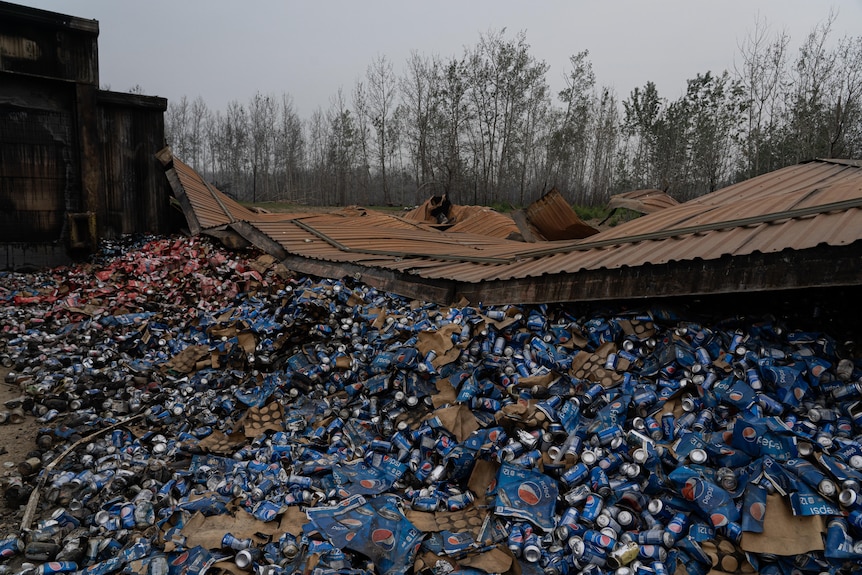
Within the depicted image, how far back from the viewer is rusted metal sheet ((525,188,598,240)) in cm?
→ 807

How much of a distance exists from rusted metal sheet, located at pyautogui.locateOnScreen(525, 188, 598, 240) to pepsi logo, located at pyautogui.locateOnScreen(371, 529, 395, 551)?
6.30 meters

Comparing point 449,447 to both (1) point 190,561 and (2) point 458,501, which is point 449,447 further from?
(1) point 190,561

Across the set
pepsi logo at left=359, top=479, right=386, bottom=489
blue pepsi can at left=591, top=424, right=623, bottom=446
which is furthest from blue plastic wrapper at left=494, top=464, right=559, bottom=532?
pepsi logo at left=359, top=479, right=386, bottom=489

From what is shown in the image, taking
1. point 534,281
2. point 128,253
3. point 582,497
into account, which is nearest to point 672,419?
point 582,497

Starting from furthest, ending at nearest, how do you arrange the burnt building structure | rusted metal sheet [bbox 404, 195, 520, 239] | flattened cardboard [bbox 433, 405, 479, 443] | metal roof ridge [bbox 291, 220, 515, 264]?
rusted metal sheet [bbox 404, 195, 520, 239], the burnt building structure, metal roof ridge [bbox 291, 220, 515, 264], flattened cardboard [bbox 433, 405, 479, 443]

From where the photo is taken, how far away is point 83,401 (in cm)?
434

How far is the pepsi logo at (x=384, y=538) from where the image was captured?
2.61 m

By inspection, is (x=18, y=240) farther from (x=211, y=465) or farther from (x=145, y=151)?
(x=211, y=465)

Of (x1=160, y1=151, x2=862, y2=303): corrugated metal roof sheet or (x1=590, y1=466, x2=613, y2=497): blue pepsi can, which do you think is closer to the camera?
(x1=590, y1=466, x2=613, y2=497): blue pepsi can

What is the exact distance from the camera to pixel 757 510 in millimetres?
2322

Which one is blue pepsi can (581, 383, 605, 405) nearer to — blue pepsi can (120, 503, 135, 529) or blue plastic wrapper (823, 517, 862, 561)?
blue plastic wrapper (823, 517, 862, 561)

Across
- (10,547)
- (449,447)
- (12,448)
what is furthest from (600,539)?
(12,448)

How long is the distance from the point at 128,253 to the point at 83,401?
5246 millimetres

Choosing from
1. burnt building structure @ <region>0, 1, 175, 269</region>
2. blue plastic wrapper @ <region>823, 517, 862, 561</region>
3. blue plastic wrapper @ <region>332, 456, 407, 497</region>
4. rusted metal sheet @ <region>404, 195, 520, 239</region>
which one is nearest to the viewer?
blue plastic wrapper @ <region>823, 517, 862, 561</region>
